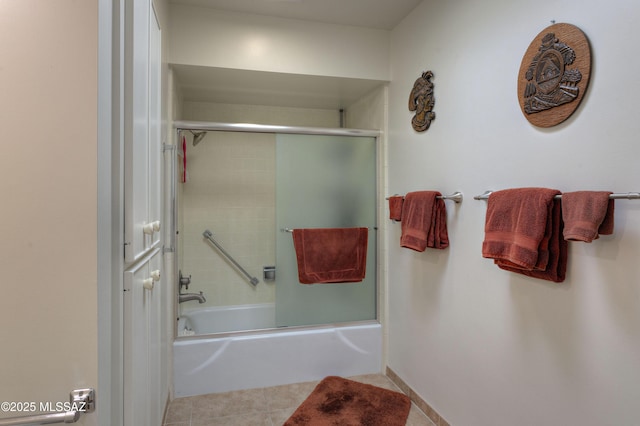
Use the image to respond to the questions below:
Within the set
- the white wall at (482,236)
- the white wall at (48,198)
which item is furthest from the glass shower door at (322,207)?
the white wall at (48,198)

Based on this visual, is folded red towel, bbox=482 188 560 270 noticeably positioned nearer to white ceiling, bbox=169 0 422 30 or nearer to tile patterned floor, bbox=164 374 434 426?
tile patterned floor, bbox=164 374 434 426

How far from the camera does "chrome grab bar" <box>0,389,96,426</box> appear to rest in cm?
72

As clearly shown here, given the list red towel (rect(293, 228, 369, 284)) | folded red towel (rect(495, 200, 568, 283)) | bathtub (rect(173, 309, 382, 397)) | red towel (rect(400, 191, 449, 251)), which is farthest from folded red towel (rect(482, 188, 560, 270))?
bathtub (rect(173, 309, 382, 397))

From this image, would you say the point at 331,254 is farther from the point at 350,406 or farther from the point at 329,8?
the point at 329,8

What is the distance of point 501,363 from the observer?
1538 mm

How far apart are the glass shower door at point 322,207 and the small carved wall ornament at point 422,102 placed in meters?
0.49

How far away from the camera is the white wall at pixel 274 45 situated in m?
2.20

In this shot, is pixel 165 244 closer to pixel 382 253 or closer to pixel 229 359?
pixel 229 359

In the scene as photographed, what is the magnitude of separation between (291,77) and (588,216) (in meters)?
1.95

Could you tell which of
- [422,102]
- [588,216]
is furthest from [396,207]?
[588,216]

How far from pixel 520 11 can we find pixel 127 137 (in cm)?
155

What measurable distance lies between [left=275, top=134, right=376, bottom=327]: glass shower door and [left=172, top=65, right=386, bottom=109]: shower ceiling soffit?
0.40 metres

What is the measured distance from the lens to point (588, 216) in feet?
3.51

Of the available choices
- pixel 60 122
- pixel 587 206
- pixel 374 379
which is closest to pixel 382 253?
pixel 374 379
